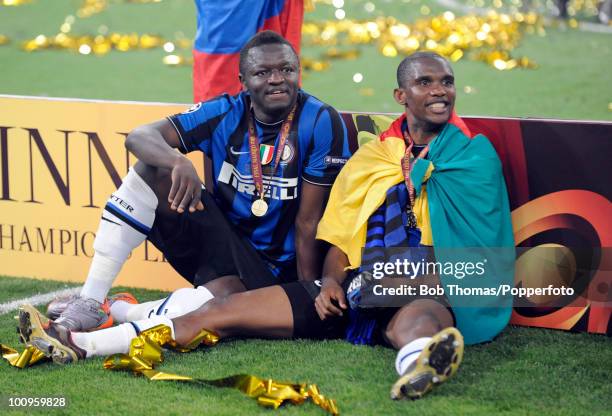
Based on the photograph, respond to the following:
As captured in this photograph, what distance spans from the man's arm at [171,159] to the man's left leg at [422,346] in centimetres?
88

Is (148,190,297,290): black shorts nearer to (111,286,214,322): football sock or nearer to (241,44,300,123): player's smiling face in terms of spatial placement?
(111,286,214,322): football sock

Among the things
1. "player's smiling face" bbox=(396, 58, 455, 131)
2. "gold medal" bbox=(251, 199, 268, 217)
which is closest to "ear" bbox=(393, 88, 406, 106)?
"player's smiling face" bbox=(396, 58, 455, 131)

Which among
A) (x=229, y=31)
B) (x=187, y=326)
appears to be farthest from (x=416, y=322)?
(x=229, y=31)

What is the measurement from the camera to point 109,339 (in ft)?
13.3

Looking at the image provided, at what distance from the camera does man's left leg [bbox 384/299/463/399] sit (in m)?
3.46

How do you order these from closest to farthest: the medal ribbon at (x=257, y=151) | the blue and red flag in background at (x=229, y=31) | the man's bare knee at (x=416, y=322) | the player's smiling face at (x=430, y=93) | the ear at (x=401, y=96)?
1. the man's bare knee at (x=416, y=322)
2. the player's smiling face at (x=430, y=93)
3. the ear at (x=401, y=96)
4. the medal ribbon at (x=257, y=151)
5. the blue and red flag in background at (x=229, y=31)

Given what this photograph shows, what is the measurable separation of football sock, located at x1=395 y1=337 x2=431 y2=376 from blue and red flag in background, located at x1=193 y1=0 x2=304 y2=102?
A: 7.30 feet

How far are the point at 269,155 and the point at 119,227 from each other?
0.67 m

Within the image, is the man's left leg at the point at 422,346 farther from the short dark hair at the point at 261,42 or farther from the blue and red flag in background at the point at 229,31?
the blue and red flag in background at the point at 229,31

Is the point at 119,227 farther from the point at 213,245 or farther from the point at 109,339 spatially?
the point at 109,339

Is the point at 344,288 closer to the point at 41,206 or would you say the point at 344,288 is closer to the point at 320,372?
the point at 320,372

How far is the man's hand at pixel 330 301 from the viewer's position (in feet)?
13.5

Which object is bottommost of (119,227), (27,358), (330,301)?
(27,358)

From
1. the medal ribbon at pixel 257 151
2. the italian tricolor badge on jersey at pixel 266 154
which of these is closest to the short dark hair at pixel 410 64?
the medal ribbon at pixel 257 151
